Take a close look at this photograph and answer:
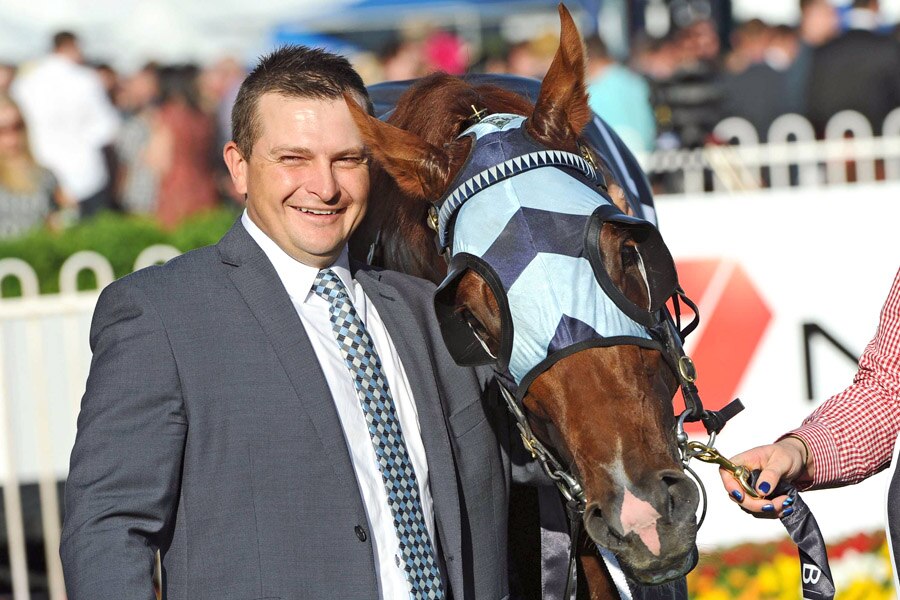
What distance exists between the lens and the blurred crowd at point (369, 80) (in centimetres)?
896

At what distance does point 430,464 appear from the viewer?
2.51 m

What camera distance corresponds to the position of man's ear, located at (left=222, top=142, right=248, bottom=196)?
2590 millimetres

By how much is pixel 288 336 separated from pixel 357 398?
0.62 ft

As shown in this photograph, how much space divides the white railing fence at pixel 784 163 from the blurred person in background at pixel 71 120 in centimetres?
474

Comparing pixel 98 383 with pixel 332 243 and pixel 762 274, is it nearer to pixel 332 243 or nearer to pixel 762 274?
pixel 332 243

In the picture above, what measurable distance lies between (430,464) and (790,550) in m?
3.95

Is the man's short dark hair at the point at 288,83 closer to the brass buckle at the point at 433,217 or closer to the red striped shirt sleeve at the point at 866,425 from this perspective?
the brass buckle at the point at 433,217

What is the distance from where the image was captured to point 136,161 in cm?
1032

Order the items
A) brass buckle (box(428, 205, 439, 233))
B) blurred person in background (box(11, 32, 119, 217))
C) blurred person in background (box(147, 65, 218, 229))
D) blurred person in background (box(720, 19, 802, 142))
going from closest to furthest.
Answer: brass buckle (box(428, 205, 439, 233)), blurred person in background (box(720, 19, 802, 142)), blurred person in background (box(11, 32, 119, 217)), blurred person in background (box(147, 65, 218, 229))

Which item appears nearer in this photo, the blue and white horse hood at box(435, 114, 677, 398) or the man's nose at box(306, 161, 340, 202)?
the blue and white horse hood at box(435, 114, 677, 398)

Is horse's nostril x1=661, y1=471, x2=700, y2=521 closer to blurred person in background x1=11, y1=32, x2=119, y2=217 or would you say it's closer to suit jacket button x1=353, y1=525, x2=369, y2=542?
suit jacket button x1=353, y1=525, x2=369, y2=542

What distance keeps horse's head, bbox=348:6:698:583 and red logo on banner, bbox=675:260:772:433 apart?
3699mm

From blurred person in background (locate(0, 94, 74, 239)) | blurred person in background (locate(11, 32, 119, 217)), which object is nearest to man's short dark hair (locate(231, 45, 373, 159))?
blurred person in background (locate(0, 94, 74, 239))

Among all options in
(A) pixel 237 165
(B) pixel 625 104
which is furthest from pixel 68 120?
(A) pixel 237 165
